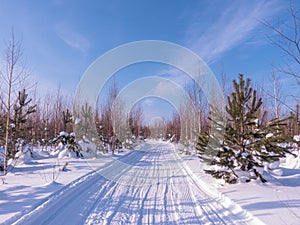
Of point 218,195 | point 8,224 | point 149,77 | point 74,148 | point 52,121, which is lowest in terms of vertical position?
point 218,195

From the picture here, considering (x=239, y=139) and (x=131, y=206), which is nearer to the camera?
(x=131, y=206)

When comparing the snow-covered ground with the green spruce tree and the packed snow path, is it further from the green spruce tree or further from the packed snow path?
the green spruce tree

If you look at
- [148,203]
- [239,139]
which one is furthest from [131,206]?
[239,139]

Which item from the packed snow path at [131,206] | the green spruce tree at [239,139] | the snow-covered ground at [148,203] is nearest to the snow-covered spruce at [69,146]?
the snow-covered ground at [148,203]

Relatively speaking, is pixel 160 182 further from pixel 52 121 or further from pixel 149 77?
pixel 52 121

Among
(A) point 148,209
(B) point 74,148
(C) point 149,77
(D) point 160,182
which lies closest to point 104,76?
(C) point 149,77

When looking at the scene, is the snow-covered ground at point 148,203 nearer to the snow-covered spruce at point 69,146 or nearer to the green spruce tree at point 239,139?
the green spruce tree at point 239,139

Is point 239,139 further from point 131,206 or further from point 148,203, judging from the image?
point 131,206

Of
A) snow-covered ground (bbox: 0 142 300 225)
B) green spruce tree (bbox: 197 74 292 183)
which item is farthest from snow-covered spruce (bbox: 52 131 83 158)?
green spruce tree (bbox: 197 74 292 183)

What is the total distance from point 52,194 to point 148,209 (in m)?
2.37

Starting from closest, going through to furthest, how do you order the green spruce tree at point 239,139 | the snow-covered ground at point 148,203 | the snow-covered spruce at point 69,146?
1. the snow-covered ground at point 148,203
2. the green spruce tree at point 239,139
3. the snow-covered spruce at point 69,146

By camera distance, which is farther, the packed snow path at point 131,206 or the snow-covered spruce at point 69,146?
the snow-covered spruce at point 69,146

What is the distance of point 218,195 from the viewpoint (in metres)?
4.74

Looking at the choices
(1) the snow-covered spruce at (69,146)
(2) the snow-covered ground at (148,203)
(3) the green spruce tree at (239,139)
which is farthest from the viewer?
(1) the snow-covered spruce at (69,146)
